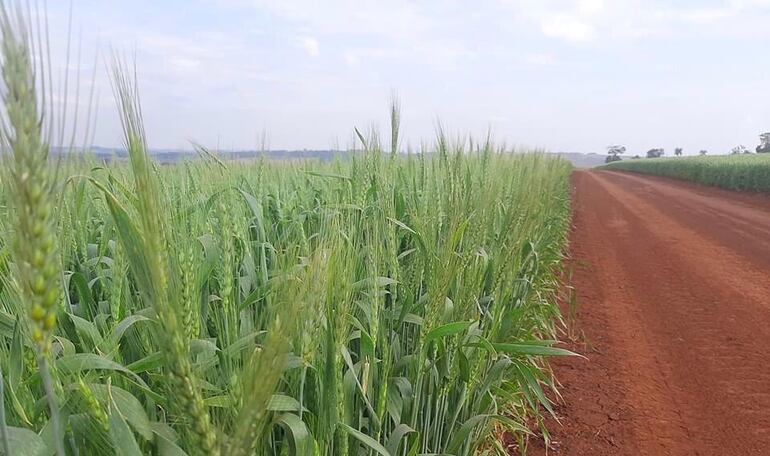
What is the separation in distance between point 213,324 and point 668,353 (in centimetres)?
363

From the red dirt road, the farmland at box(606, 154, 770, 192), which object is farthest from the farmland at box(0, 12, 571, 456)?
the farmland at box(606, 154, 770, 192)

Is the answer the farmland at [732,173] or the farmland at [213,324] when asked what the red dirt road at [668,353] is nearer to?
the farmland at [213,324]

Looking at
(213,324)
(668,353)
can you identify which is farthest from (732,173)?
(213,324)

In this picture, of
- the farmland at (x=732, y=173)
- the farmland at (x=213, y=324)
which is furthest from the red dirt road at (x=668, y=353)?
the farmland at (x=732, y=173)

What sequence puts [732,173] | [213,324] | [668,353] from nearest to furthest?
[213,324] → [668,353] → [732,173]

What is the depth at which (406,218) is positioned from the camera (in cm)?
282

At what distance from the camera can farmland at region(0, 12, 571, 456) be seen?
0.61 m

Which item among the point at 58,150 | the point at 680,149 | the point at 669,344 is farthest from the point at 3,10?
the point at 680,149

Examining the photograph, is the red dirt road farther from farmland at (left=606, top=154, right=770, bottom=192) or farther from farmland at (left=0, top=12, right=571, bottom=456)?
farmland at (left=606, top=154, right=770, bottom=192)

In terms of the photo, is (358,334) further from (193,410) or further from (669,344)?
(669,344)

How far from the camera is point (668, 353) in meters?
3.98

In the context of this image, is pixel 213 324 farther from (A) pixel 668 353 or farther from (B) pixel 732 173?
(B) pixel 732 173

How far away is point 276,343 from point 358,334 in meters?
1.02

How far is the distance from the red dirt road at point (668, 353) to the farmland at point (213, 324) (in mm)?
766
